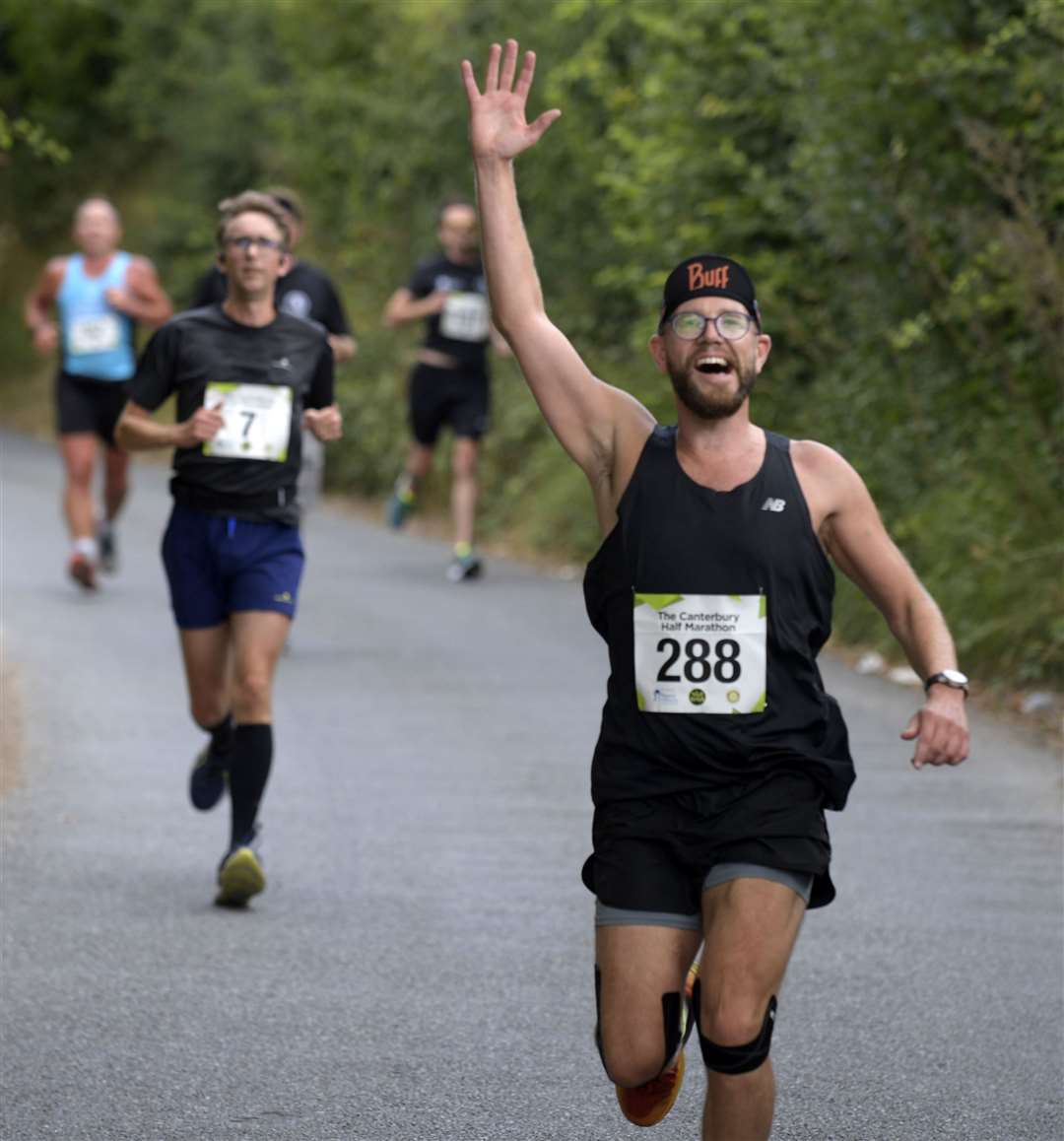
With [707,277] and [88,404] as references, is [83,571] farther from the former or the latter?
[707,277]

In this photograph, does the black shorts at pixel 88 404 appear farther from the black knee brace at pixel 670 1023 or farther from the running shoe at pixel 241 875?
the black knee brace at pixel 670 1023

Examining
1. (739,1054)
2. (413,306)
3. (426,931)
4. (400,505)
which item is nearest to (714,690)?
(739,1054)

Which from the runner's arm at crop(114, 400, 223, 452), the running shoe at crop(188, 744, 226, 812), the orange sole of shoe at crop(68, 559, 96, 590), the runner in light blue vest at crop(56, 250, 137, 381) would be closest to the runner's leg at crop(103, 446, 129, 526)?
the runner in light blue vest at crop(56, 250, 137, 381)

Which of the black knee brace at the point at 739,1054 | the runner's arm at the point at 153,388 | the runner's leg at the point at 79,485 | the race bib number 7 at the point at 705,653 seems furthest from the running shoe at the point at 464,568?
the black knee brace at the point at 739,1054

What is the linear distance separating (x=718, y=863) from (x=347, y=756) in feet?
Answer: 19.0

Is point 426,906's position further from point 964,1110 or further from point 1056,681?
point 1056,681

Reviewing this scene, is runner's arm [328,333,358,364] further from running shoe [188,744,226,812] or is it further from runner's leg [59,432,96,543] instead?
Answer: runner's leg [59,432,96,543]

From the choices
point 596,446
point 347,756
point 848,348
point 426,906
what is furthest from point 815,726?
point 848,348

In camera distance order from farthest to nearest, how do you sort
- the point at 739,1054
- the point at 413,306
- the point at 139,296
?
the point at 413,306 < the point at 139,296 < the point at 739,1054

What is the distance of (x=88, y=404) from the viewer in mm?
15109

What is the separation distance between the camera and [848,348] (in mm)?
15781

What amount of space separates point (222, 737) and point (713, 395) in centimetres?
397

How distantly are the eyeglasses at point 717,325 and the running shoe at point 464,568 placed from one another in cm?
1163

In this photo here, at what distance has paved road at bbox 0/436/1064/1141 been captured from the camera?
5.83 metres
